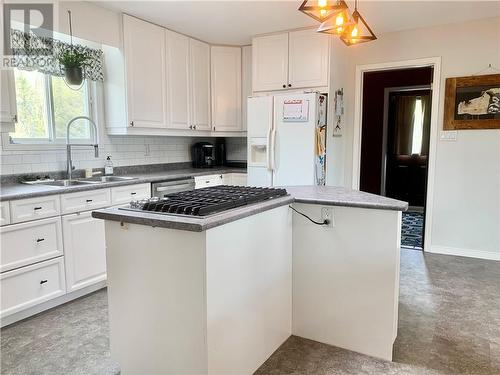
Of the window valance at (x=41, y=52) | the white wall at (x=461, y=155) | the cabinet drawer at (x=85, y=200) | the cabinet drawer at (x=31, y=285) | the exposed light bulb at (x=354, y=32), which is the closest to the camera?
the exposed light bulb at (x=354, y=32)

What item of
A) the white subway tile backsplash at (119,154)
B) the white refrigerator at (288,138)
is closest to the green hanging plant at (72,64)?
the white subway tile backsplash at (119,154)

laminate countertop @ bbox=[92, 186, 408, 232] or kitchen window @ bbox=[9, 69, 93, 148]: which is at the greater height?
kitchen window @ bbox=[9, 69, 93, 148]

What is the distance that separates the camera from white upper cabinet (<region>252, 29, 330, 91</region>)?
386 centimetres

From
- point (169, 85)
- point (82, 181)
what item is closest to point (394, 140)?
point (169, 85)

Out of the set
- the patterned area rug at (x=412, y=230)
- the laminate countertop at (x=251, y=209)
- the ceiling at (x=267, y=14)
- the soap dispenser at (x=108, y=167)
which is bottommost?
the patterned area rug at (x=412, y=230)

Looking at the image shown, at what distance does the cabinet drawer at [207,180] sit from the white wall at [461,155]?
129cm

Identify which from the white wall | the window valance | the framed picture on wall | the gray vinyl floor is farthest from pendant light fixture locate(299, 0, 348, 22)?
the framed picture on wall

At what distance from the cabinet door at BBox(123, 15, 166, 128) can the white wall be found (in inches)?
72.5

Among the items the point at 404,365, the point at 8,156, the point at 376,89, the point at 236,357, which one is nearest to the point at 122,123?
the point at 8,156

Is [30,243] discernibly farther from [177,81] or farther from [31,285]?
[177,81]

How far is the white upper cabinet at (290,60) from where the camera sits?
3855 mm

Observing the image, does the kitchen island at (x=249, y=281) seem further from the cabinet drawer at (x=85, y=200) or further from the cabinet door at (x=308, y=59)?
the cabinet door at (x=308, y=59)

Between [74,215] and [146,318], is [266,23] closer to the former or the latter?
[74,215]

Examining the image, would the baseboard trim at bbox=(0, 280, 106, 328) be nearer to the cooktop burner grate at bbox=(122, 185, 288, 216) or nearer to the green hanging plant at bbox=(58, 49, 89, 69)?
the cooktop burner grate at bbox=(122, 185, 288, 216)
